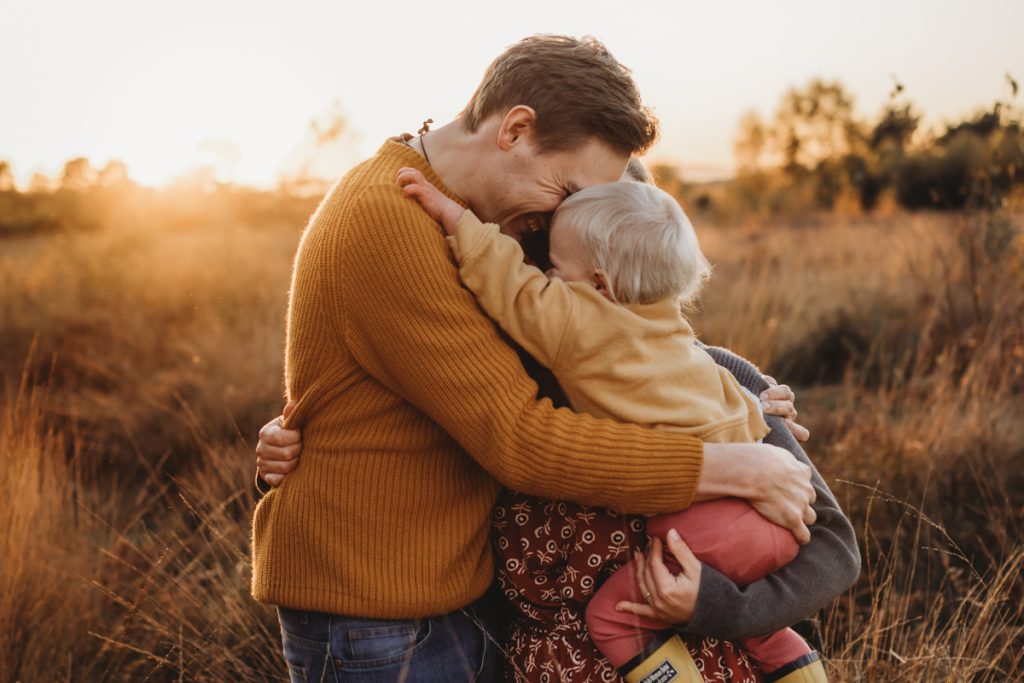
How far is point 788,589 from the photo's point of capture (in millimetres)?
1776

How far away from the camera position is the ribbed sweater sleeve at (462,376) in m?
1.63

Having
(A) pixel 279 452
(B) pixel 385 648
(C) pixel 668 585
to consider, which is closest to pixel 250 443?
(A) pixel 279 452

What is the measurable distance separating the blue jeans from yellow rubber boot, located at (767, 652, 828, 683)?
68cm

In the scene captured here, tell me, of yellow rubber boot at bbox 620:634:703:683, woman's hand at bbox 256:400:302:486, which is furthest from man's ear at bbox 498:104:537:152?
yellow rubber boot at bbox 620:634:703:683

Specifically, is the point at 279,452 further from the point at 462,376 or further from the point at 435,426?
the point at 462,376

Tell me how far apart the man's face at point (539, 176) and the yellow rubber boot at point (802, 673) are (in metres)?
1.21

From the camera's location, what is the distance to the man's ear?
6.01 feet

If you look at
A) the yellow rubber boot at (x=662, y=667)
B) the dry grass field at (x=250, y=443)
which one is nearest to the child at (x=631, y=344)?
the yellow rubber boot at (x=662, y=667)

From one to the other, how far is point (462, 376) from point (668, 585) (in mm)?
605

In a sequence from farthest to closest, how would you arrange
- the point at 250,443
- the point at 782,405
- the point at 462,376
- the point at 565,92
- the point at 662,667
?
the point at 250,443 < the point at 782,405 < the point at 565,92 < the point at 662,667 < the point at 462,376

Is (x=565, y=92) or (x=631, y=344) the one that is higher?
(x=565, y=92)

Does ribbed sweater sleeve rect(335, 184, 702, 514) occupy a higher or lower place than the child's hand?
lower

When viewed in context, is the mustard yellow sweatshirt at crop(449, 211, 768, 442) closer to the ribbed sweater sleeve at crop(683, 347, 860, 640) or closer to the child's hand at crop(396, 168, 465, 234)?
the child's hand at crop(396, 168, 465, 234)

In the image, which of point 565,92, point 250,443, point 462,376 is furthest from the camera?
point 250,443
